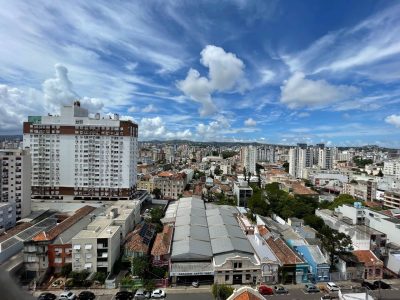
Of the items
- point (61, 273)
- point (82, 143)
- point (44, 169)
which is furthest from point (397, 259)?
point (44, 169)

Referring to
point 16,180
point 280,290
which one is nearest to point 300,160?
point 280,290

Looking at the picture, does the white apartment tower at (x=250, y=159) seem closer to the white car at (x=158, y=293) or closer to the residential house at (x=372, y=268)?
the residential house at (x=372, y=268)

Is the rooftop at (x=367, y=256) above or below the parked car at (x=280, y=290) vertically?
above

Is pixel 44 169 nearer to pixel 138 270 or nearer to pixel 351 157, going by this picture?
pixel 138 270

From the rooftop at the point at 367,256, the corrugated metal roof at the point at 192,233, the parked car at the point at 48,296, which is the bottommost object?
the parked car at the point at 48,296

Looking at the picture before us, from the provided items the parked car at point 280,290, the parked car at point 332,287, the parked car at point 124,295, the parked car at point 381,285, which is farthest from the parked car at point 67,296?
the parked car at point 381,285

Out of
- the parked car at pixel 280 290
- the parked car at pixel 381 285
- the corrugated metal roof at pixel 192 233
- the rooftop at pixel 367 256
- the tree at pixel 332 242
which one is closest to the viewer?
the parked car at pixel 280 290

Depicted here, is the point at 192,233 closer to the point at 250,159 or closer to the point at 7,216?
the point at 7,216
